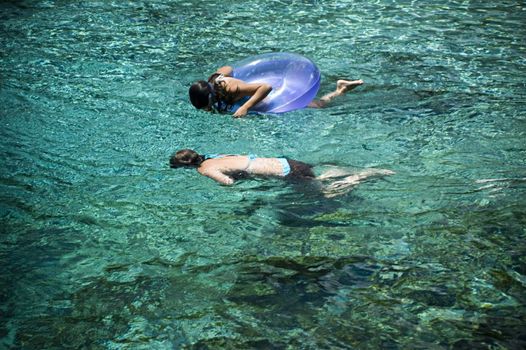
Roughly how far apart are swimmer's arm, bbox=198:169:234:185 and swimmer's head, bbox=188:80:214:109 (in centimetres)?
128

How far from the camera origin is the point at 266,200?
5.60 metres

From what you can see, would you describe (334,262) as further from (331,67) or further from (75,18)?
(75,18)

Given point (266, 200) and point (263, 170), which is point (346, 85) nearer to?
point (263, 170)

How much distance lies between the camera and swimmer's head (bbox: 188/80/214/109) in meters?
6.70

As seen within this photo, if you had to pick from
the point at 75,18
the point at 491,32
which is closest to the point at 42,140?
the point at 75,18

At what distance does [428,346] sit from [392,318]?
0.33 meters

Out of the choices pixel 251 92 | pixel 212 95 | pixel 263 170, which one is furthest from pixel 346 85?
pixel 263 170

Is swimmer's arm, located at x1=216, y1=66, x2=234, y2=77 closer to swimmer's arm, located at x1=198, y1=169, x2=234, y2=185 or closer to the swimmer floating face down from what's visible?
the swimmer floating face down

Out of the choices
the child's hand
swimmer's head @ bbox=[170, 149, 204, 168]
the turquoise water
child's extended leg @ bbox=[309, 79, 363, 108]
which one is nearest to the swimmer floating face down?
swimmer's head @ bbox=[170, 149, 204, 168]

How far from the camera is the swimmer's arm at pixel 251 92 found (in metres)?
6.73

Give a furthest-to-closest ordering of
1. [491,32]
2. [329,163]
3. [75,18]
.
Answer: [75,18] → [491,32] → [329,163]

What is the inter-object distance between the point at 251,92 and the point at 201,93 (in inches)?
22.1

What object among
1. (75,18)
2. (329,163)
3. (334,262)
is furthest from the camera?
(75,18)

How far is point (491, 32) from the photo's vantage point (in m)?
9.27
